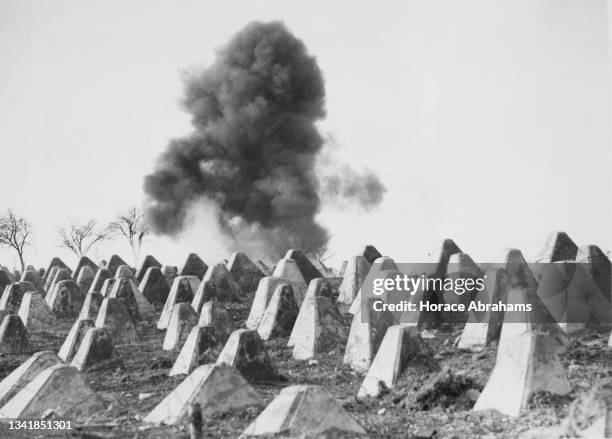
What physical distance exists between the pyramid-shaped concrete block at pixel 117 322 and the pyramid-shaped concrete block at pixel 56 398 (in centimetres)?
386

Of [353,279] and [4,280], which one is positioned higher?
[4,280]

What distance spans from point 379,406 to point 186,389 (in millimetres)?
1631

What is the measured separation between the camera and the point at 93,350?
796 cm

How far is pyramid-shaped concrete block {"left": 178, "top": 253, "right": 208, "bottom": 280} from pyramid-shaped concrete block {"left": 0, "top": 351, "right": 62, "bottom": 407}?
794 centimetres

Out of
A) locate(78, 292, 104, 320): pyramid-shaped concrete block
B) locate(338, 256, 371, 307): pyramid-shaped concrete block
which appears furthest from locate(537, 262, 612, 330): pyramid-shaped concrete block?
locate(78, 292, 104, 320): pyramid-shaped concrete block

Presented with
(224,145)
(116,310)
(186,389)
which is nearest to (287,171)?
(224,145)

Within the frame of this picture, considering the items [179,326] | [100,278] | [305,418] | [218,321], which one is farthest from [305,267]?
[305,418]

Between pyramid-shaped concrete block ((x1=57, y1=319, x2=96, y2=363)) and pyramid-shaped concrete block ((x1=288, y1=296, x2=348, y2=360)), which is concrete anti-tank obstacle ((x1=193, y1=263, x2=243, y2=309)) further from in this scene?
pyramid-shaped concrete block ((x1=288, y1=296, x2=348, y2=360))

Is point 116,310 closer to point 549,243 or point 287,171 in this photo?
point 549,243

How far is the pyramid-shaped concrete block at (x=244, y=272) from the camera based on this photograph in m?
14.1

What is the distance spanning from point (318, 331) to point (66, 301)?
7248 mm

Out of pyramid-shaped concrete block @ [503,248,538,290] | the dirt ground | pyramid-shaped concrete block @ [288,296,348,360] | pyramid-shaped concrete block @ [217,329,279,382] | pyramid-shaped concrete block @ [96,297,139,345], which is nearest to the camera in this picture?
the dirt ground

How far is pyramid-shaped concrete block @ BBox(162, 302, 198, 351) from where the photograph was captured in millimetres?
9461

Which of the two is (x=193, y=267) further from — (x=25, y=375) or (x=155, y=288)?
(x=25, y=375)
